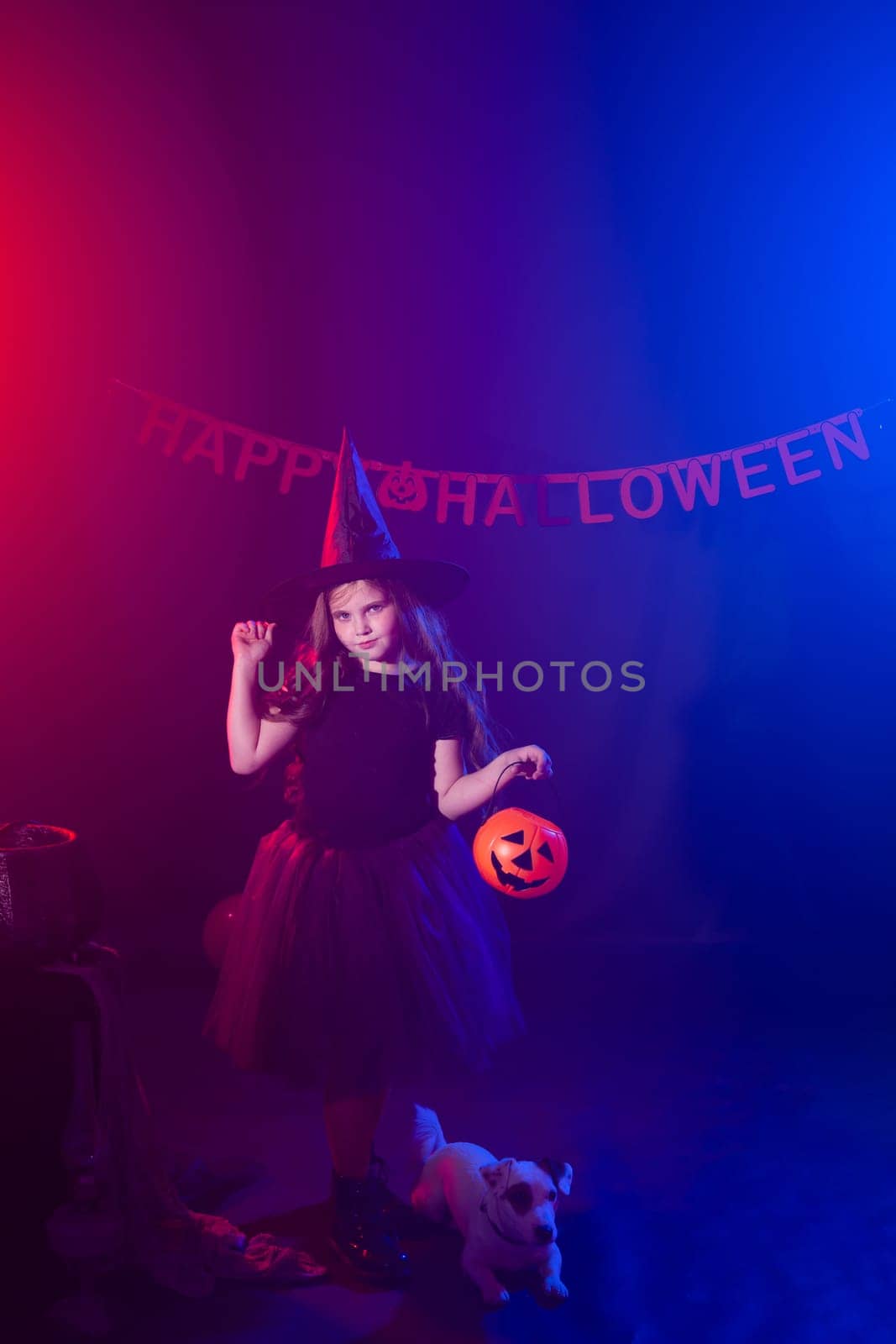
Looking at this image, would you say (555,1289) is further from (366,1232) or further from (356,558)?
(356,558)

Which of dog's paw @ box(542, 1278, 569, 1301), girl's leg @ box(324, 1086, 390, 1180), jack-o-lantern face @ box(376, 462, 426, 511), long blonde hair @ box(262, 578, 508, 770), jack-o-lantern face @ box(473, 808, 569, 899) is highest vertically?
jack-o-lantern face @ box(376, 462, 426, 511)

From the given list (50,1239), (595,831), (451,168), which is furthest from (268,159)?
(50,1239)

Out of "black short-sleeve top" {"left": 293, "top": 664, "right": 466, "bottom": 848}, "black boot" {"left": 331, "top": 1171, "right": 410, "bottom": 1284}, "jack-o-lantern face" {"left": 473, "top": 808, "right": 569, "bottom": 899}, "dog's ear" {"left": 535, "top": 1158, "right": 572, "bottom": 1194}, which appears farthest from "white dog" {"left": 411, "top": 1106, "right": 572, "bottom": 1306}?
"black short-sleeve top" {"left": 293, "top": 664, "right": 466, "bottom": 848}

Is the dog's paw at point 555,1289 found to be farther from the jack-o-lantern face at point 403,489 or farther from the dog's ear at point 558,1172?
the jack-o-lantern face at point 403,489

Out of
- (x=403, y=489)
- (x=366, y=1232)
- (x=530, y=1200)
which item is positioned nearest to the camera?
(x=530, y=1200)

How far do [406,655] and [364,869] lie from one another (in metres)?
0.53

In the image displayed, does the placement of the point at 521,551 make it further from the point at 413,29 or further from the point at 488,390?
the point at 413,29

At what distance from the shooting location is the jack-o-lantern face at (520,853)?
254 centimetres

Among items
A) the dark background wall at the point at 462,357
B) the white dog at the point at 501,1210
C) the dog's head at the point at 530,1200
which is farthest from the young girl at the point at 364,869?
the dark background wall at the point at 462,357

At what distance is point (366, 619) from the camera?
2.63m

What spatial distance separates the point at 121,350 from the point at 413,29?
127 centimetres

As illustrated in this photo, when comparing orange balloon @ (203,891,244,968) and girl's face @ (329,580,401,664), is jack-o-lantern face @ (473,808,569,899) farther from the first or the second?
orange balloon @ (203,891,244,968)

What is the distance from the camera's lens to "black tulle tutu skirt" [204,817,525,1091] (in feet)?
7.98

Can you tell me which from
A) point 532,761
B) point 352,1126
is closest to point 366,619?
point 532,761
